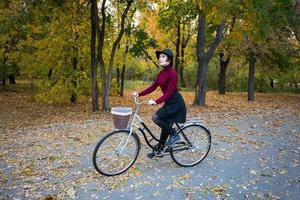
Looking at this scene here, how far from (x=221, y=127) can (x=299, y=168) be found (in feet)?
14.8

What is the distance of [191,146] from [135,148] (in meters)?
1.09

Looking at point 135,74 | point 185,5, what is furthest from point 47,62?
point 135,74

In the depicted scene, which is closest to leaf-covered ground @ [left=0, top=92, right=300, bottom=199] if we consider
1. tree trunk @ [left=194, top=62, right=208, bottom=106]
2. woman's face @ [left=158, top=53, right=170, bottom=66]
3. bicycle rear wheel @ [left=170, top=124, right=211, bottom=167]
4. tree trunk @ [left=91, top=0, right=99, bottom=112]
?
bicycle rear wheel @ [left=170, top=124, right=211, bottom=167]

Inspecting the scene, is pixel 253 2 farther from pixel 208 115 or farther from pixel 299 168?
pixel 208 115

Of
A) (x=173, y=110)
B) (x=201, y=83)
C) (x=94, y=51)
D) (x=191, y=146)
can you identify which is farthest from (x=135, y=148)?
(x=201, y=83)

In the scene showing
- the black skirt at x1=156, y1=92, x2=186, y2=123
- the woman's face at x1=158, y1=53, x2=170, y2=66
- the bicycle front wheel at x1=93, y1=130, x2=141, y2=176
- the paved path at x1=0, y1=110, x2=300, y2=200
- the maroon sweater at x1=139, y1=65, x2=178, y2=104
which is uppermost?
the woman's face at x1=158, y1=53, x2=170, y2=66

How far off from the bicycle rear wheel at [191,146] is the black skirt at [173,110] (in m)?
0.35

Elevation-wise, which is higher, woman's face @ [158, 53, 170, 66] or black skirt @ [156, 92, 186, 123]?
woman's face @ [158, 53, 170, 66]

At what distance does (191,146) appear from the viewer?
686 centimetres

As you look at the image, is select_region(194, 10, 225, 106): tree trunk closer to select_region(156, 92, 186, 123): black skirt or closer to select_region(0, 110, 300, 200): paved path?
select_region(0, 110, 300, 200): paved path

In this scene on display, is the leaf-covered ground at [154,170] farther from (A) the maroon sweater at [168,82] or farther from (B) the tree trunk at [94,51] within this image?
(B) the tree trunk at [94,51]

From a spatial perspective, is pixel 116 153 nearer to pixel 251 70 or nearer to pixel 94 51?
pixel 94 51

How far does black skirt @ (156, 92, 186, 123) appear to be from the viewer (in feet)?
20.8

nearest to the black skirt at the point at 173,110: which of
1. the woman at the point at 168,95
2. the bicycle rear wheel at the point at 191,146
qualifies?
the woman at the point at 168,95
